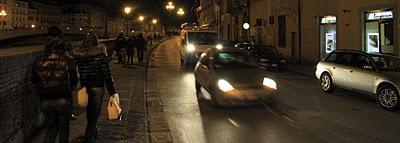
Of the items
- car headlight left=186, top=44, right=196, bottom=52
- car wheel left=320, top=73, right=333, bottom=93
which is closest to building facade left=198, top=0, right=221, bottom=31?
car headlight left=186, top=44, right=196, bottom=52

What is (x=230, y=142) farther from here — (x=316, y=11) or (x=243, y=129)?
(x=316, y=11)

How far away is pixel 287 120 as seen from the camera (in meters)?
9.75

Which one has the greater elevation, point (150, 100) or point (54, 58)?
point (54, 58)

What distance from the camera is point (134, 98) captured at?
1241 cm

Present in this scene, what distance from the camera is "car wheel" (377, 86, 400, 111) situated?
11.1 meters

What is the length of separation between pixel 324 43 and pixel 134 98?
17187mm

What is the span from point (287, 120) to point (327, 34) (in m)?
18.0

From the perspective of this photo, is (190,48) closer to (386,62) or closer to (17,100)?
(386,62)

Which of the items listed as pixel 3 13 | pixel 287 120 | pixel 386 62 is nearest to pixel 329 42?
pixel 386 62

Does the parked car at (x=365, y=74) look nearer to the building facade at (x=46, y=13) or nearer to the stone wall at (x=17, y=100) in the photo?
the stone wall at (x=17, y=100)

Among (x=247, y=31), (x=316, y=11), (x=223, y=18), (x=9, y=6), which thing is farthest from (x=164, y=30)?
(x=316, y=11)

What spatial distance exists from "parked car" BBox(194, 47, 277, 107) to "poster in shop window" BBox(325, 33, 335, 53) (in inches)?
577

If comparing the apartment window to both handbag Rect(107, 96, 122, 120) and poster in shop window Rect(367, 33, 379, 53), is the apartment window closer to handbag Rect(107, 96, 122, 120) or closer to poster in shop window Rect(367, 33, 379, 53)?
poster in shop window Rect(367, 33, 379, 53)

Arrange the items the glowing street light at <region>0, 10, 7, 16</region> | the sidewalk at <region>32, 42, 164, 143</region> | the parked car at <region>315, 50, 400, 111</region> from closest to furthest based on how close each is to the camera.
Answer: the sidewalk at <region>32, 42, 164, 143</region>
the parked car at <region>315, 50, 400, 111</region>
the glowing street light at <region>0, 10, 7, 16</region>
